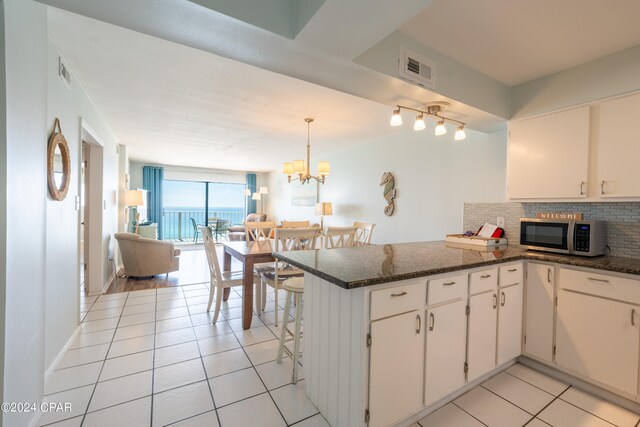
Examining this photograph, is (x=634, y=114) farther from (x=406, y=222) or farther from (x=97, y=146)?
(x=97, y=146)

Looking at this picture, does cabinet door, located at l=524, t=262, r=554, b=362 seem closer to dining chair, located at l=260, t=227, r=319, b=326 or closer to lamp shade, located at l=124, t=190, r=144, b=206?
dining chair, located at l=260, t=227, r=319, b=326

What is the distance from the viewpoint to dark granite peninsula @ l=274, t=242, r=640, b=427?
132 centimetres

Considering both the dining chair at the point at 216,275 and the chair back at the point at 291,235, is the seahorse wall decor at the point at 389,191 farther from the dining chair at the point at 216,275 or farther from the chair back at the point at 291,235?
the dining chair at the point at 216,275

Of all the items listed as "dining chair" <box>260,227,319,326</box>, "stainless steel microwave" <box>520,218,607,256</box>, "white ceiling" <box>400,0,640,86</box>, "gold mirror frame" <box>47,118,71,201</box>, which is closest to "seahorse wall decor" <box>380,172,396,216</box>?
"dining chair" <box>260,227,319,326</box>

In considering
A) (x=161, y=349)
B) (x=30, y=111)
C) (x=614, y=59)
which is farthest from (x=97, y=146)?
(x=614, y=59)

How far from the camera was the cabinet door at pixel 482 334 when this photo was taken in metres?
1.75

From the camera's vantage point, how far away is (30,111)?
4.71 ft

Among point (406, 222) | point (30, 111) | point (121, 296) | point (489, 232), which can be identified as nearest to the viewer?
point (30, 111)

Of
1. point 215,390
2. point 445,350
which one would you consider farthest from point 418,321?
point 215,390

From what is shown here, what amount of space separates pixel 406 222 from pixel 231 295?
2.72 metres

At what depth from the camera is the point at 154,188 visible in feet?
26.2

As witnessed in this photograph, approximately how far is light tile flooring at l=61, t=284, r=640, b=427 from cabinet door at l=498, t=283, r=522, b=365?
0.16 meters

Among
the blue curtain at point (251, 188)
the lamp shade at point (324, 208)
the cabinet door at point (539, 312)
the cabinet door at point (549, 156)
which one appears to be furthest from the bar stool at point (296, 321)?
the blue curtain at point (251, 188)

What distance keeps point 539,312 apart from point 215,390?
2379mm
